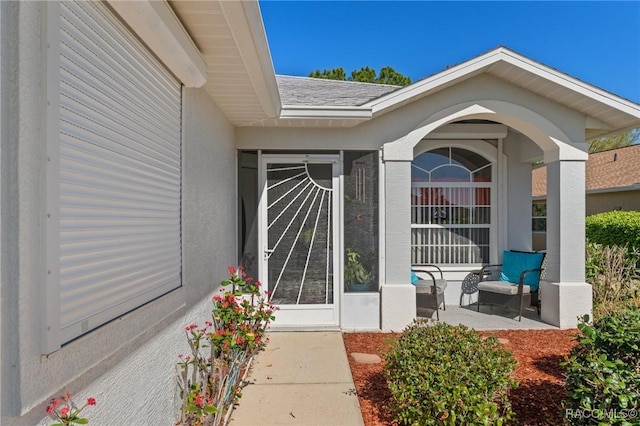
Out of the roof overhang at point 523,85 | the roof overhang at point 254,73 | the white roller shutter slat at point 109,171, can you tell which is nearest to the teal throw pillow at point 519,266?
the roof overhang at point 254,73

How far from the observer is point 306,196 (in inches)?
234

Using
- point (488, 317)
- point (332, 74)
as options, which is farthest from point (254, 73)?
point (332, 74)

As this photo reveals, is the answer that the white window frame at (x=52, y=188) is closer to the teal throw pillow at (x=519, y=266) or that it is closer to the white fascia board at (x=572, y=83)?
the white fascia board at (x=572, y=83)

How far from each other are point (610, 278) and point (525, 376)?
394 centimetres

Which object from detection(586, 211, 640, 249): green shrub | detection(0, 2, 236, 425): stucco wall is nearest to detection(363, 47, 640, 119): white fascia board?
detection(0, 2, 236, 425): stucco wall

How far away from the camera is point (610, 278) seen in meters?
6.55

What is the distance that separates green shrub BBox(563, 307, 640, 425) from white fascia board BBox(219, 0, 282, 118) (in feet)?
12.0

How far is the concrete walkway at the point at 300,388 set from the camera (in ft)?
11.2

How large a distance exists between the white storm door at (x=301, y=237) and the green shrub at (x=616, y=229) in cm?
1081

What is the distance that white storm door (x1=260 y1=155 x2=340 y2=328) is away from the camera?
19.4 feet

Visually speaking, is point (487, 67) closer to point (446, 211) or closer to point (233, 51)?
point (446, 211)

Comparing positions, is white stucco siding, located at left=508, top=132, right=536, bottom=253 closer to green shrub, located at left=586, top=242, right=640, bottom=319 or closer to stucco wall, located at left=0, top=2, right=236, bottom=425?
green shrub, located at left=586, top=242, right=640, bottom=319

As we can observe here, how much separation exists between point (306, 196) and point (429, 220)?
10.5ft

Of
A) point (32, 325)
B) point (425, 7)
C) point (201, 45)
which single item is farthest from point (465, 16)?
point (32, 325)
